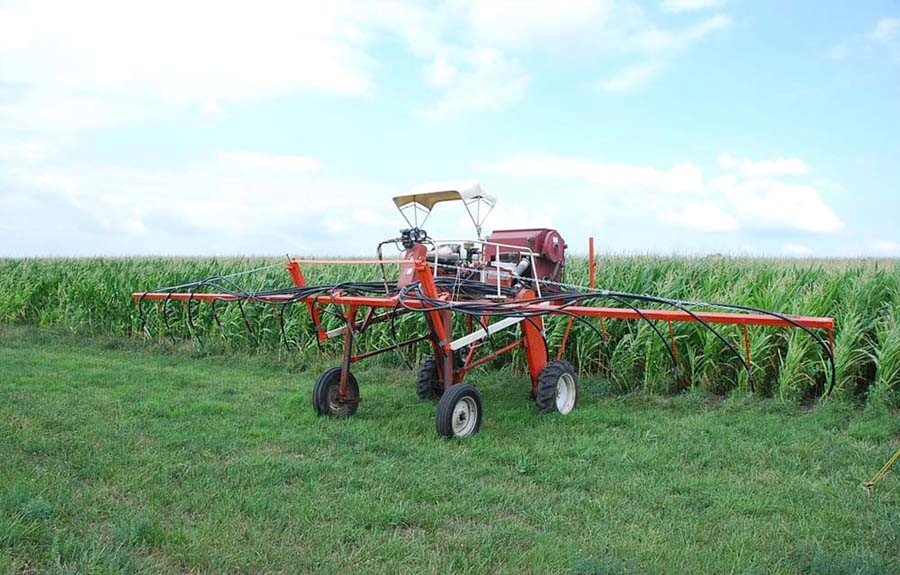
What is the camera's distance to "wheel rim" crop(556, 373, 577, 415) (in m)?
7.73

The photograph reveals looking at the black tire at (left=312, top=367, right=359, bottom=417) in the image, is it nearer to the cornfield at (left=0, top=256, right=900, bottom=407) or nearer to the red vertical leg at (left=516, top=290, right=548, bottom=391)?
the cornfield at (left=0, top=256, right=900, bottom=407)

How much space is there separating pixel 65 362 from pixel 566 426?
7.13 metres

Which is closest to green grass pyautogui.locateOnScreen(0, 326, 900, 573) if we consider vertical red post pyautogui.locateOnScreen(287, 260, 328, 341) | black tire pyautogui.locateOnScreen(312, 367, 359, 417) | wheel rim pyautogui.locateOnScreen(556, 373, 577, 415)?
black tire pyautogui.locateOnScreen(312, 367, 359, 417)

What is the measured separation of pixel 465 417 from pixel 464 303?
115 cm


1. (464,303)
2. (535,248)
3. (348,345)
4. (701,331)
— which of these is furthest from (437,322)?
(701,331)

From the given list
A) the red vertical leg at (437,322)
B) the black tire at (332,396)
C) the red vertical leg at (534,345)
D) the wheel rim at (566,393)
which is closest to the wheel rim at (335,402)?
the black tire at (332,396)

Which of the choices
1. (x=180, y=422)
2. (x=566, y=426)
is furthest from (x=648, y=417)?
(x=180, y=422)

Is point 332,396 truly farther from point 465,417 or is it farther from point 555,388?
point 555,388

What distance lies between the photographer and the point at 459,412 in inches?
261

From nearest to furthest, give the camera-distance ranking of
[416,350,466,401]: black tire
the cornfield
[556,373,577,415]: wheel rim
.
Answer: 1. [556,373,577,415]: wheel rim
2. the cornfield
3. [416,350,466,401]: black tire

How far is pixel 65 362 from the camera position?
10438mm

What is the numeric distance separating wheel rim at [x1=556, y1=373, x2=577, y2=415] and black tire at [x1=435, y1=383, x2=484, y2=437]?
4.20 ft

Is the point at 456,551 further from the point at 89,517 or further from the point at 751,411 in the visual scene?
the point at 751,411

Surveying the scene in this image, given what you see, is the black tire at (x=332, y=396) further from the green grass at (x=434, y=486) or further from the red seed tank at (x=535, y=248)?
the red seed tank at (x=535, y=248)
